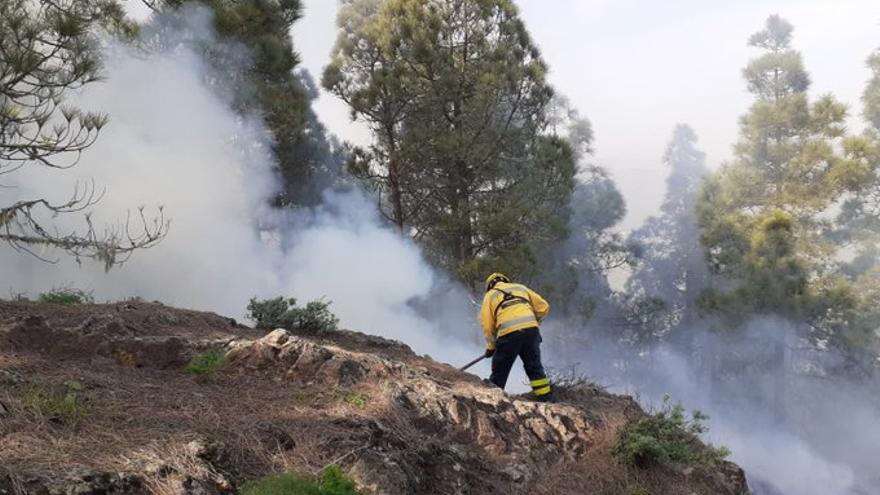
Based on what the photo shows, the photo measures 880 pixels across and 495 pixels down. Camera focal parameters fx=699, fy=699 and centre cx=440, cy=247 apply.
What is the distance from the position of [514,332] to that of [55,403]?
163 inches

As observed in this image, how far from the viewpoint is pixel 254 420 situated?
15.4ft

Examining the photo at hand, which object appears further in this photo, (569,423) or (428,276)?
(428,276)

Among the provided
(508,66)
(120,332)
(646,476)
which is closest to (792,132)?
(508,66)

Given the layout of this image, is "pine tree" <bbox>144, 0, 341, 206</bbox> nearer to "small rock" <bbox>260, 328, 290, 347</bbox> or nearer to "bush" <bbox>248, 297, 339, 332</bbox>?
"bush" <bbox>248, 297, 339, 332</bbox>

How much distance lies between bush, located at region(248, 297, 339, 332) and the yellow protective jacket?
2.14m

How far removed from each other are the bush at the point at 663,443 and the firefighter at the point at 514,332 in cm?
120

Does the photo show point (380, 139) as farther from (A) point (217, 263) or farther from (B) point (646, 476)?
(B) point (646, 476)

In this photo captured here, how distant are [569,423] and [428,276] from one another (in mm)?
8019

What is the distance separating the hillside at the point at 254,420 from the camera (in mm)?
3846

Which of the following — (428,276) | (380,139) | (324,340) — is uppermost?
(380,139)

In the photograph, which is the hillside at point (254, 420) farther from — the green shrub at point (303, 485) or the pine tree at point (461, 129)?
the pine tree at point (461, 129)

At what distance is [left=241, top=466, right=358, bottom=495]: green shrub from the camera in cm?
Answer: 374

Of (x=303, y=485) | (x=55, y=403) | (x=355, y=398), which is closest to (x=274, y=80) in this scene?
(x=355, y=398)

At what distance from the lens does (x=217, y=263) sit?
43.8 feet
